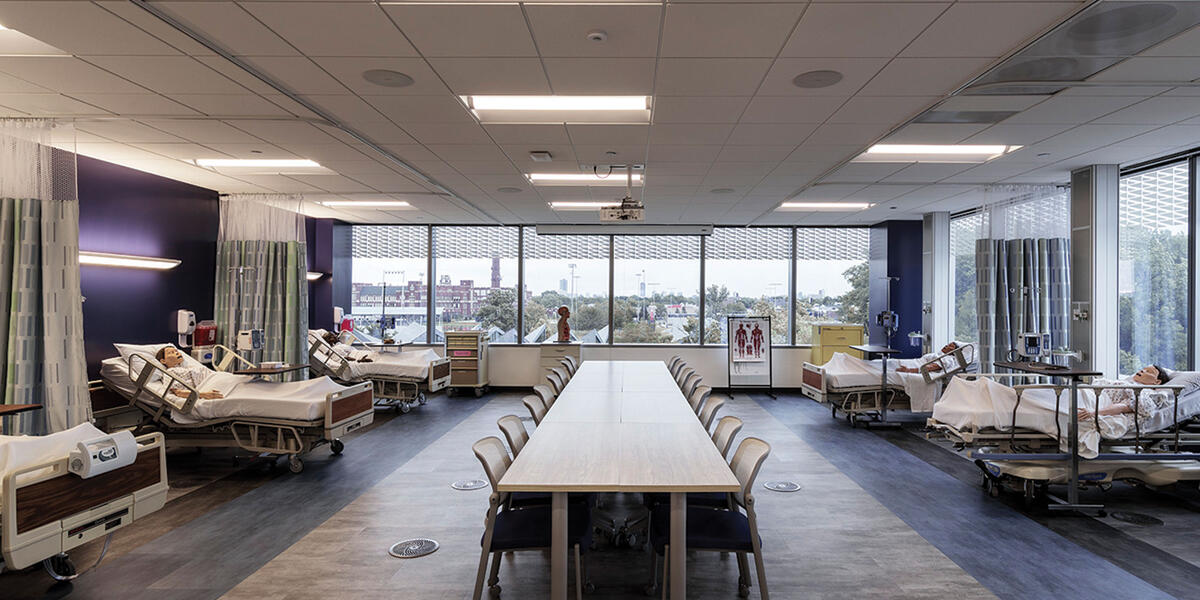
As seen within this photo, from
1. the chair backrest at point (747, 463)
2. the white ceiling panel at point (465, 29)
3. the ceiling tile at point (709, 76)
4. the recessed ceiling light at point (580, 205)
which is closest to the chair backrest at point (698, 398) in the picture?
the chair backrest at point (747, 463)

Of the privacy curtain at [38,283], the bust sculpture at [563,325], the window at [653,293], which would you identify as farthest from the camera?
the window at [653,293]

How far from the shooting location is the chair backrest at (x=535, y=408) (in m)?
4.13

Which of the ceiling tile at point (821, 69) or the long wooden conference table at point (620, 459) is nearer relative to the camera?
the long wooden conference table at point (620, 459)

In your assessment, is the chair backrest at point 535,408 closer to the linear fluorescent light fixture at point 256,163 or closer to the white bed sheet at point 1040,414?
the linear fluorescent light fixture at point 256,163

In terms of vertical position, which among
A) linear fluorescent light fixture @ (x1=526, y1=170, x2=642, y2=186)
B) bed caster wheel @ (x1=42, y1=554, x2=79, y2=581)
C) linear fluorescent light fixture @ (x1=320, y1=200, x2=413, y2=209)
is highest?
linear fluorescent light fixture @ (x1=320, y1=200, x2=413, y2=209)

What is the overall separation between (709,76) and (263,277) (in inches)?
219

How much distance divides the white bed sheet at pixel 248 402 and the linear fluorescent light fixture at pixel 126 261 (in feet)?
3.30

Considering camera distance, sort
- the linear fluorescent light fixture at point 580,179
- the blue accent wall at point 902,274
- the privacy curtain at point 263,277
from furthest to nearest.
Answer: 1. the blue accent wall at point 902,274
2. the privacy curtain at point 263,277
3. the linear fluorescent light fixture at point 580,179

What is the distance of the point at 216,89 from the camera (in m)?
3.62

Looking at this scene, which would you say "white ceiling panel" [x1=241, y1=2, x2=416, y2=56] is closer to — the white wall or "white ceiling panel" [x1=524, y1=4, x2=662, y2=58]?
"white ceiling panel" [x1=524, y1=4, x2=662, y2=58]

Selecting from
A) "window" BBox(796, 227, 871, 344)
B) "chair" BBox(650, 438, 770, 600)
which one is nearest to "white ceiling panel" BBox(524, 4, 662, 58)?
"chair" BBox(650, 438, 770, 600)

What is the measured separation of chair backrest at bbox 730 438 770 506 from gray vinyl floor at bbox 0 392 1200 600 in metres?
0.66

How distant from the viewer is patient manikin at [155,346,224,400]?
18.2ft

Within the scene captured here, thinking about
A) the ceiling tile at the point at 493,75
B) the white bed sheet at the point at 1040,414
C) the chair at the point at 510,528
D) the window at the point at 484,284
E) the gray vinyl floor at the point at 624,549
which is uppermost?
the ceiling tile at the point at 493,75
